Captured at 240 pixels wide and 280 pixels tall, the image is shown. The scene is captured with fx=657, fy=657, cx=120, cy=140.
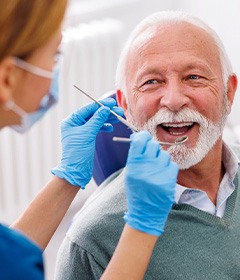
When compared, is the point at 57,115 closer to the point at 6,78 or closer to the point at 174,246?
the point at 174,246

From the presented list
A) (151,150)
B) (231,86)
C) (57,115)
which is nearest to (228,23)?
(57,115)

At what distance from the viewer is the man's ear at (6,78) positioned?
116 centimetres

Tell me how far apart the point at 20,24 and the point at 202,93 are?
78cm

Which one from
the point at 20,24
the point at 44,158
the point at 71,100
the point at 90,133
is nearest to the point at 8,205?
the point at 44,158

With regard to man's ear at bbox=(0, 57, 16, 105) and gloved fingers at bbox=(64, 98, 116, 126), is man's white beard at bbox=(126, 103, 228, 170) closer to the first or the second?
gloved fingers at bbox=(64, 98, 116, 126)

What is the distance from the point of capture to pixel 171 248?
1.70 metres

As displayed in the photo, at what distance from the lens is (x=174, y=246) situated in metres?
1.70

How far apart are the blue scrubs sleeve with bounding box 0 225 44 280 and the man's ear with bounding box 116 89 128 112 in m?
0.75

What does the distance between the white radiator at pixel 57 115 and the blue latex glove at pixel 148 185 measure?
1869 millimetres

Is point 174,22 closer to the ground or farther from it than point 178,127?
farther from it

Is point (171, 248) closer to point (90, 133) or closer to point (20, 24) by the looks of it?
point (90, 133)

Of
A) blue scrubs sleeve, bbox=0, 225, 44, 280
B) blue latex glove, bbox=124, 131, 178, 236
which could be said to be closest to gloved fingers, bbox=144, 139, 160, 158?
blue latex glove, bbox=124, 131, 178, 236

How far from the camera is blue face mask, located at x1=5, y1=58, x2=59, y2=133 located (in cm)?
121

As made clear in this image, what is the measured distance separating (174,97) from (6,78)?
66 cm
